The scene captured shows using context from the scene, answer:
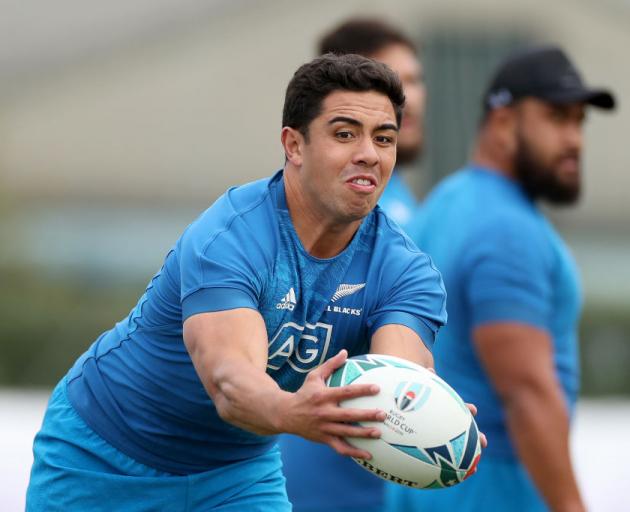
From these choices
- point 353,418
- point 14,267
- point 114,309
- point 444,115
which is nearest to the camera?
point 353,418

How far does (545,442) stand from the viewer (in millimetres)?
5543

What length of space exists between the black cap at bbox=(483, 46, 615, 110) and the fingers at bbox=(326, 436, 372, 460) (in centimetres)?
300

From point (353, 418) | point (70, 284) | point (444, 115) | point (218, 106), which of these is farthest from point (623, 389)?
point (218, 106)

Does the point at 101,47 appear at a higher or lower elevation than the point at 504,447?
higher

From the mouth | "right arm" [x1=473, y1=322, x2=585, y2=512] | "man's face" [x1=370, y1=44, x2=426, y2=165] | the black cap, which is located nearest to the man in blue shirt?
the mouth

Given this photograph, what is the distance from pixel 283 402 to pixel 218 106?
2323 cm

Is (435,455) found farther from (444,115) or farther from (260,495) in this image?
(444,115)

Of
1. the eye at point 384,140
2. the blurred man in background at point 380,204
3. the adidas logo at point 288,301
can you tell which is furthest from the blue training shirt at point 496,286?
the adidas logo at point 288,301

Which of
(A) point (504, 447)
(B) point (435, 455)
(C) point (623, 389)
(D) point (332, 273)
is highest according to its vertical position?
(D) point (332, 273)

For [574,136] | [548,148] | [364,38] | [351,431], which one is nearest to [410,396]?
[351,431]

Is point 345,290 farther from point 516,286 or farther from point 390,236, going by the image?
point 516,286

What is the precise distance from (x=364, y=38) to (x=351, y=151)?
267cm

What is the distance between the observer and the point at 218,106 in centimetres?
2623

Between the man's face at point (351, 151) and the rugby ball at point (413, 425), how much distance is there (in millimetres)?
545
